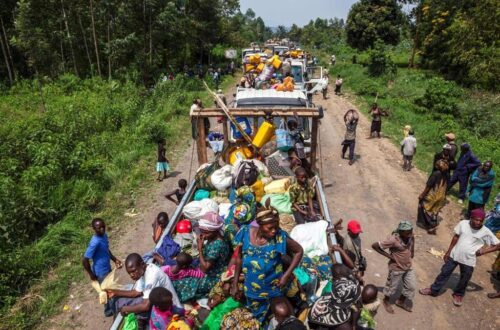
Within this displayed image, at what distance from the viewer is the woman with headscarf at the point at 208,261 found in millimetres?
3453

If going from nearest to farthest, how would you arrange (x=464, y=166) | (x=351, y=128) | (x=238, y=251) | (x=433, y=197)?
1. (x=238, y=251)
2. (x=433, y=197)
3. (x=464, y=166)
4. (x=351, y=128)

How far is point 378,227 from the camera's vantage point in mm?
Result: 6812

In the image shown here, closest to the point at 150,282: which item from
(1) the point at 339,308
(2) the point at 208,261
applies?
(2) the point at 208,261

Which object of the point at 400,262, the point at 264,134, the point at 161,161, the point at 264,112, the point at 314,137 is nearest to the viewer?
the point at 400,262

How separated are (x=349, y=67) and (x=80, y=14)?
17.9m

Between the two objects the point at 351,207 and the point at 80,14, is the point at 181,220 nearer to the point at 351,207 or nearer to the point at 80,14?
the point at 351,207

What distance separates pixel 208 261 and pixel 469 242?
11.5ft

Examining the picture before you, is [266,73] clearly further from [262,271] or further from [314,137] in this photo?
[262,271]

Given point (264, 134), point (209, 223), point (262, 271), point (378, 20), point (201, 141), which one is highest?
point (378, 20)

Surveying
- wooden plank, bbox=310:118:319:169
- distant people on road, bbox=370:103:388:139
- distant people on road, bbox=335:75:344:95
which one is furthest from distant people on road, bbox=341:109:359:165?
distant people on road, bbox=335:75:344:95

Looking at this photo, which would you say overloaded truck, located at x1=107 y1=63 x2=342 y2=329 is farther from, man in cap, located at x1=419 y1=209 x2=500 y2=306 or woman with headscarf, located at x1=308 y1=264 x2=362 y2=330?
man in cap, located at x1=419 y1=209 x2=500 y2=306

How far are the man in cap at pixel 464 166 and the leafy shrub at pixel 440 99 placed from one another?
21.8 ft

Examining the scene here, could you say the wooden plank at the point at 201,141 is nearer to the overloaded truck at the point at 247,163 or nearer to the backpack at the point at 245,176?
the overloaded truck at the point at 247,163

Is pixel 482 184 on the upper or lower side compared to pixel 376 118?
lower
